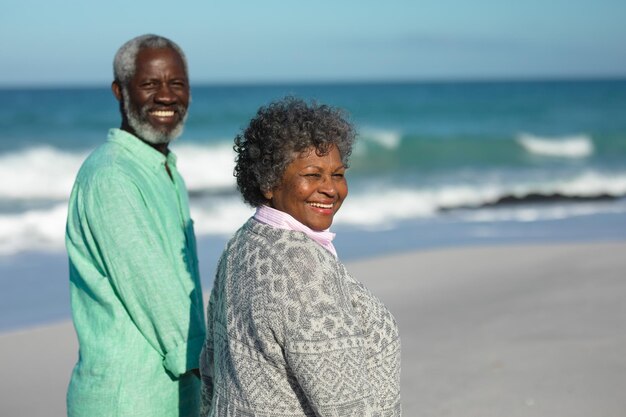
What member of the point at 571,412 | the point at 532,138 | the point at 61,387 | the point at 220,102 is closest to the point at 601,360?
the point at 571,412

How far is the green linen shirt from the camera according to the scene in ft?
8.91

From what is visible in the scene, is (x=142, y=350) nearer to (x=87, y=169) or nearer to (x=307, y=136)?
(x=87, y=169)

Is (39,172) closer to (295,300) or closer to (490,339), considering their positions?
(490,339)

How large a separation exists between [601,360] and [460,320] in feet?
4.63

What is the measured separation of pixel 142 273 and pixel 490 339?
3.93 m

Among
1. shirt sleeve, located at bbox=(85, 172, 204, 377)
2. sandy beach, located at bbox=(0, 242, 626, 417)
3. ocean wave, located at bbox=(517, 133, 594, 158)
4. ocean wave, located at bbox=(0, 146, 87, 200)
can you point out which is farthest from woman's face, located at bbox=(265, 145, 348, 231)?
ocean wave, located at bbox=(517, 133, 594, 158)

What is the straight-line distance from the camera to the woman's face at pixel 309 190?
227 cm

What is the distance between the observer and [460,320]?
22.1 feet

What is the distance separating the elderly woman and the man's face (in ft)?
2.49

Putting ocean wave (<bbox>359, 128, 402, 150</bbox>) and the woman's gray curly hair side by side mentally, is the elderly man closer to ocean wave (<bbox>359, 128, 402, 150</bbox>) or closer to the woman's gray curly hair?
the woman's gray curly hair

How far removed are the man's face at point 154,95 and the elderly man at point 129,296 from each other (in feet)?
0.53

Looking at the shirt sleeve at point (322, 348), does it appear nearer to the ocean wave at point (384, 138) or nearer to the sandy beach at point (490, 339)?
the sandy beach at point (490, 339)

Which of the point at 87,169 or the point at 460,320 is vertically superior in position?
the point at 87,169

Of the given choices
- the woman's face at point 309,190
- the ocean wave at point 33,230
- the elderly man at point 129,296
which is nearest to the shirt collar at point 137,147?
the elderly man at point 129,296
